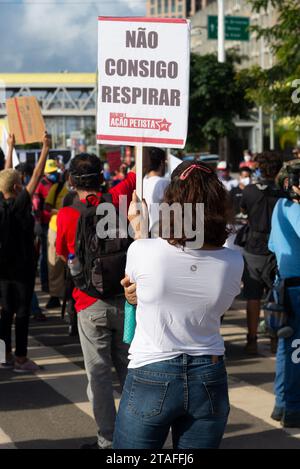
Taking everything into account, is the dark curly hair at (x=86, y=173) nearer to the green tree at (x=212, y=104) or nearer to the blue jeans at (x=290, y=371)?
the blue jeans at (x=290, y=371)

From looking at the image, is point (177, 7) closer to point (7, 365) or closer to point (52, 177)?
point (52, 177)

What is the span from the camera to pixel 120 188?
5684mm

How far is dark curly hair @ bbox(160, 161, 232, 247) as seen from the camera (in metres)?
3.53

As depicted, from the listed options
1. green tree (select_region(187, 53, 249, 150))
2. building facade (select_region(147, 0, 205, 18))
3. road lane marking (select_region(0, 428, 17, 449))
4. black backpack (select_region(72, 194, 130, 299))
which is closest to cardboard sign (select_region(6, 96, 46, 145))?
black backpack (select_region(72, 194, 130, 299))

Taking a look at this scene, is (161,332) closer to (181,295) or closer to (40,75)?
(181,295)

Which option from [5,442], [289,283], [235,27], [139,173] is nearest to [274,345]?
[289,283]

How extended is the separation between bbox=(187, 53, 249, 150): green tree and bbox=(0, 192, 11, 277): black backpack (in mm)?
18930

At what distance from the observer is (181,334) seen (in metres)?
3.51

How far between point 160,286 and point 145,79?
5.81 ft

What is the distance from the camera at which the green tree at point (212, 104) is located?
1035 inches

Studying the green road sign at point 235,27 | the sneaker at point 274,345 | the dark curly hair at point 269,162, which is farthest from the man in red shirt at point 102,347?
the green road sign at point 235,27

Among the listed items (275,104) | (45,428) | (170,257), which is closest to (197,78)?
(275,104)

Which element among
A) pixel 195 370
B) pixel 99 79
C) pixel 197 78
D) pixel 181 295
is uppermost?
pixel 197 78

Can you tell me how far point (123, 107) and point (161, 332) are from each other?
183cm
